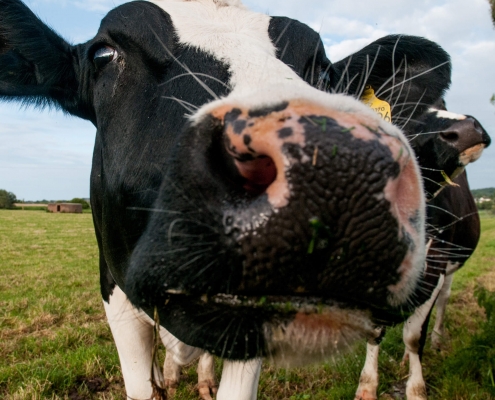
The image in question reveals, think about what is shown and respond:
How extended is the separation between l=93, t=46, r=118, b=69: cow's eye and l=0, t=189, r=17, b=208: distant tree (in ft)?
205

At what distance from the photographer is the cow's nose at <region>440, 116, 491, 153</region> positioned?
288cm

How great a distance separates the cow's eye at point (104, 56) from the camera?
87.0 inches

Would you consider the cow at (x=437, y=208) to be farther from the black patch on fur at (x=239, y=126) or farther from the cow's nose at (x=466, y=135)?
the black patch on fur at (x=239, y=126)

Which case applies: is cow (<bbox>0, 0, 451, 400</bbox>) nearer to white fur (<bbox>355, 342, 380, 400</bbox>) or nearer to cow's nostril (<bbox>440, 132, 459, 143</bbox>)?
cow's nostril (<bbox>440, 132, 459, 143</bbox>)

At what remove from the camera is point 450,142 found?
2.94m

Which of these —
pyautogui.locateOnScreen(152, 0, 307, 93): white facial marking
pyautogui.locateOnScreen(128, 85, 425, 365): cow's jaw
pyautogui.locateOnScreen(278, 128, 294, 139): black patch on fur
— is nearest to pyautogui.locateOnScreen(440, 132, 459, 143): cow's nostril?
pyautogui.locateOnScreen(152, 0, 307, 93): white facial marking

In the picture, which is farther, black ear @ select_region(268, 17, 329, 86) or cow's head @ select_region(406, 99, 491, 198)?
cow's head @ select_region(406, 99, 491, 198)

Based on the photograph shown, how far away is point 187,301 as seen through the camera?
4.58 ft

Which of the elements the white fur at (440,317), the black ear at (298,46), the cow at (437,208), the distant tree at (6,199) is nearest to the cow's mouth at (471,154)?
the cow at (437,208)

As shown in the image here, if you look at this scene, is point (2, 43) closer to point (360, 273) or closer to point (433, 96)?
point (360, 273)

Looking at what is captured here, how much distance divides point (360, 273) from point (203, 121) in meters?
0.60

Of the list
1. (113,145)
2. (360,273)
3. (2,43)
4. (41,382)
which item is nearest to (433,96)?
(113,145)

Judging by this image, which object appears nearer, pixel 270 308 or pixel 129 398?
pixel 270 308

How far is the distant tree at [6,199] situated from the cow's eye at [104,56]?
2455 inches
